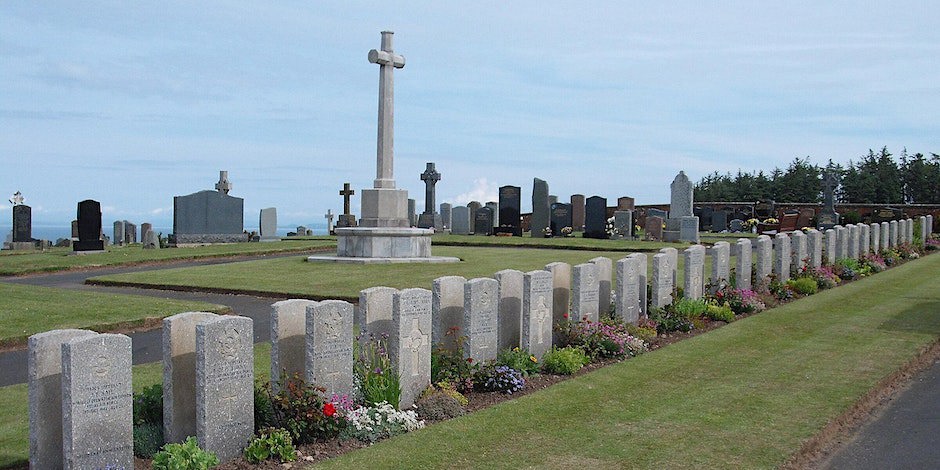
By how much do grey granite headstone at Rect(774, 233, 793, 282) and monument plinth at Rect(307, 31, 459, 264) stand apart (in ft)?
29.9

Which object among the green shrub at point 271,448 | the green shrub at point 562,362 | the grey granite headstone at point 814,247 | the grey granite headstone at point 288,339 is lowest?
the green shrub at point 271,448

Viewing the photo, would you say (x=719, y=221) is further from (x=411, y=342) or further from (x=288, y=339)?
(x=288, y=339)

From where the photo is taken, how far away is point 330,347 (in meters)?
8.34

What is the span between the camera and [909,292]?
1869cm

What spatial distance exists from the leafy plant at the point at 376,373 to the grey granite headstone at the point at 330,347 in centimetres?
29

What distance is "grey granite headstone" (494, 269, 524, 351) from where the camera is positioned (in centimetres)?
1126

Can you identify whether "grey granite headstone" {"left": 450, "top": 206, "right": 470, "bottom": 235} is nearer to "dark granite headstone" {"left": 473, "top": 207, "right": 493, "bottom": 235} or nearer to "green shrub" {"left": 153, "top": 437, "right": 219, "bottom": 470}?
"dark granite headstone" {"left": 473, "top": 207, "right": 493, "bottom": 235}

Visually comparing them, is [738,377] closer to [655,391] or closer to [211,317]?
[655,391]

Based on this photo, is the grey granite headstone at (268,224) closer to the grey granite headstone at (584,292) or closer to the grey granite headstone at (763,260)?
the grey granite headstone at (763,260)

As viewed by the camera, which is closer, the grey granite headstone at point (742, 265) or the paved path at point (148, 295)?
the paved path at point (148, 295)

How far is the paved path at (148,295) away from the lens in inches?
459

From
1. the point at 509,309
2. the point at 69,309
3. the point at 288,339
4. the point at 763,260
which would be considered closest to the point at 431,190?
the point at 763,260

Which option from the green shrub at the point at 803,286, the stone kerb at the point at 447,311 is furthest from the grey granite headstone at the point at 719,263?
the stone kerb at the point at 447,311

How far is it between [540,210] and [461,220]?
4278 mm
